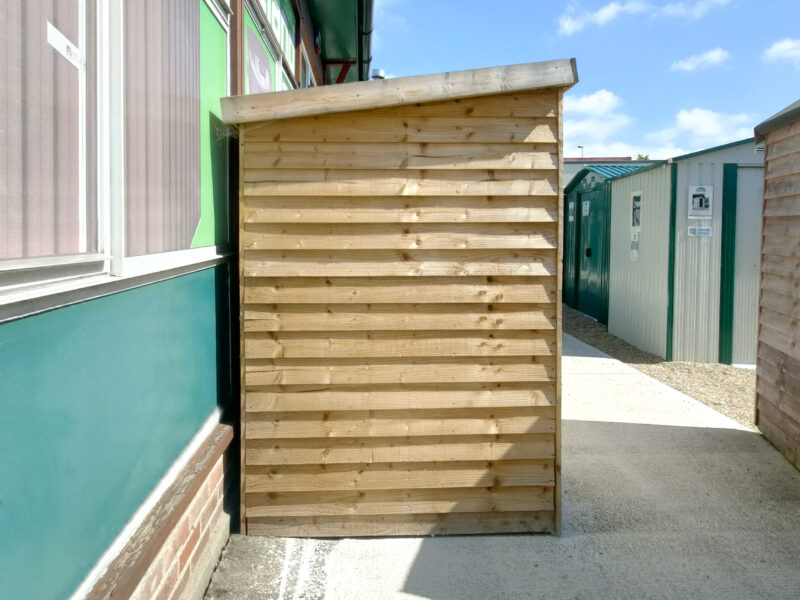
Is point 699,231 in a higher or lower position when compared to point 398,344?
higher

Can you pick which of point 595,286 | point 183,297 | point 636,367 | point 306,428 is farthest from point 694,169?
point 183,297

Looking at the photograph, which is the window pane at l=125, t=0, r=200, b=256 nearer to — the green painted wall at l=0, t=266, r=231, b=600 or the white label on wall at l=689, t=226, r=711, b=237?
the green painted wall at l=0, t=266, r=231, b=600

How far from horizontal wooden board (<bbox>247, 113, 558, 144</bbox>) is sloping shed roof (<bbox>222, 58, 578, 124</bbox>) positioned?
91 mm

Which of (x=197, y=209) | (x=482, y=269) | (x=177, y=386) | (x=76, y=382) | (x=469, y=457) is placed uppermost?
(x=197, y=209)

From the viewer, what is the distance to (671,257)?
32.0 ft

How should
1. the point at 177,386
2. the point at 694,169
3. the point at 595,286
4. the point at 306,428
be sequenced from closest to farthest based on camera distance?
the point at 177,386, the point at 306,428, the point at 694,169, the point at 595,286

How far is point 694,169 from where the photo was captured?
31.5 ft

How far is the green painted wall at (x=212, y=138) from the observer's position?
3.48 meters

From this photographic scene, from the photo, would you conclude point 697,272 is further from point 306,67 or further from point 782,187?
point 306,67

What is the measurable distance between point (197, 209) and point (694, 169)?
7.86 meters

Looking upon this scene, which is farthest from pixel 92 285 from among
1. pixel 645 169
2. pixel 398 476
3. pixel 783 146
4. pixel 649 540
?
pixel 645 169

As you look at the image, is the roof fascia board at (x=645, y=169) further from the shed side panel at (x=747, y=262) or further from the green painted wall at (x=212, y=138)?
the green painted wall at (x=212, y=138)

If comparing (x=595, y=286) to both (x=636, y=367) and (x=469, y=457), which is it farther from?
(x=469, y=457)

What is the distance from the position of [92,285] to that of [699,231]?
8993 millimetres
